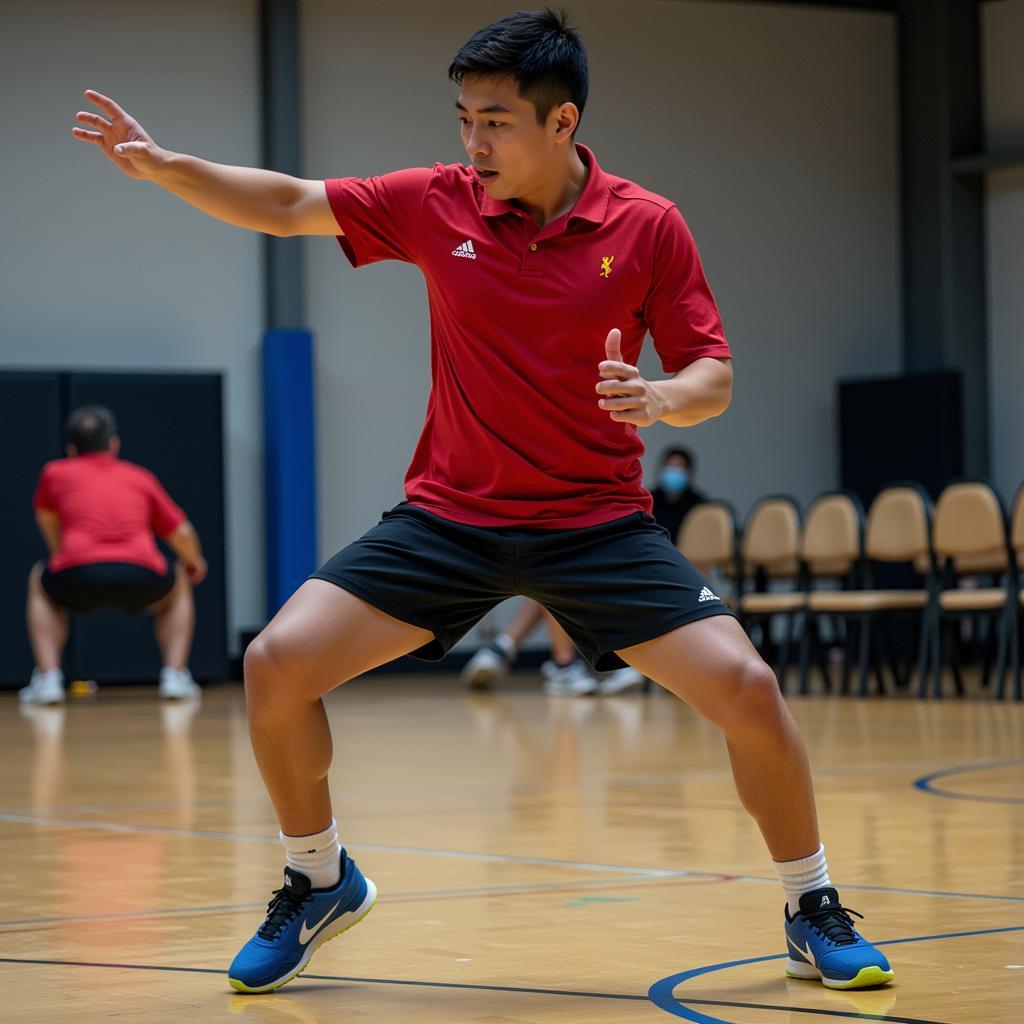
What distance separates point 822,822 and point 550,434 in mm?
2242

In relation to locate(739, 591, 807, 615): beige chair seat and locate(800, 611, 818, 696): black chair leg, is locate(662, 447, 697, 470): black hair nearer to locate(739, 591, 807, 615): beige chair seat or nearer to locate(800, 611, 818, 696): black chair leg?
locate(739, 591, 807, 615): beige chair seat

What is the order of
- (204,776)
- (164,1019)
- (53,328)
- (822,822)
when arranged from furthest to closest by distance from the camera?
(53,328) → (204,776) → (822,822) → (164,1019)

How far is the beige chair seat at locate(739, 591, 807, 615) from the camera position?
35.6 ft

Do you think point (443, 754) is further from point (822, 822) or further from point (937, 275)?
point (937, 275)

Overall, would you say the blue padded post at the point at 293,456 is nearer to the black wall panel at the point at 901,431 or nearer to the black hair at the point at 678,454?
the black hair at the point at 678,454

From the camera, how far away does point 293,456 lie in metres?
12.7

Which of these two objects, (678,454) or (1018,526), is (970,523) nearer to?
(1018,526)

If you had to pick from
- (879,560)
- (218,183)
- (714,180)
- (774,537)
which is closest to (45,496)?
(774,537)

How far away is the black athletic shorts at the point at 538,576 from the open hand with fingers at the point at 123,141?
66cm

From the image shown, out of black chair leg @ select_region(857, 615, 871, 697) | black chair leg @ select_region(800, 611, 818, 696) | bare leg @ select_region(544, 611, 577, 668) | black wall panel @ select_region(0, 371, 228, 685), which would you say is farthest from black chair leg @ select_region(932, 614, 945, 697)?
black wall panel @ select_region(0, 371, 228, 685)

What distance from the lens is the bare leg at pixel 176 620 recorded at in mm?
10555

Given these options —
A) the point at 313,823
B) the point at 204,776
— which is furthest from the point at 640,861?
the point at 204,776

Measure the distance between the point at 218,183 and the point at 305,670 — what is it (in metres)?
0.76

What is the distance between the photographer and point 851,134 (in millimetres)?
15000
